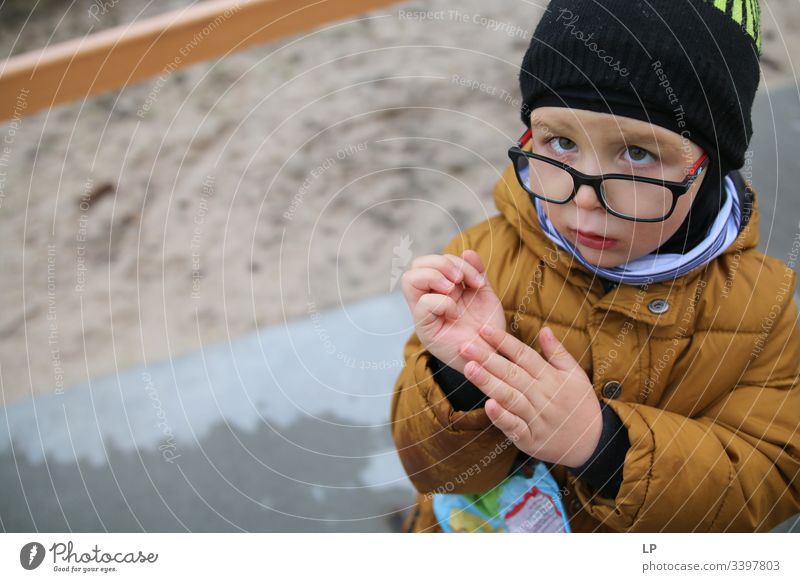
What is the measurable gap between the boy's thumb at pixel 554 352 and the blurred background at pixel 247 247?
385mm

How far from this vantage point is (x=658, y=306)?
0.59 metres

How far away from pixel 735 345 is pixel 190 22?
1.63ft

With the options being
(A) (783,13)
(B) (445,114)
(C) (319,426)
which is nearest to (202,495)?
(C) (319,426)

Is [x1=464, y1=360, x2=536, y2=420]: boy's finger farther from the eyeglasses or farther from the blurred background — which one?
the blurred background

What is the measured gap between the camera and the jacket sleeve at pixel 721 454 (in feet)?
1.86

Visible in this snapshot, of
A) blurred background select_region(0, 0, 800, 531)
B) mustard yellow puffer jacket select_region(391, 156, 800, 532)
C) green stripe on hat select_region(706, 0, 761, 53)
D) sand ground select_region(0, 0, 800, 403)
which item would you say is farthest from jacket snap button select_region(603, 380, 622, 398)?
sand ground select_region(0, 0, 800, 403)

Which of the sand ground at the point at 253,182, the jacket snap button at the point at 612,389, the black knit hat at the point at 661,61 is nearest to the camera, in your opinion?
the black knit hat at the point at 661,61

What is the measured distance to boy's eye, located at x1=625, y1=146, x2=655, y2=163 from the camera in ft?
1.67

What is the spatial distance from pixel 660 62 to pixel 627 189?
78 millimetres

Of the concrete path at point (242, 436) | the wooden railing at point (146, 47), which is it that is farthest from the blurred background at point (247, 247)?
the wooden railing at point (146, 47)

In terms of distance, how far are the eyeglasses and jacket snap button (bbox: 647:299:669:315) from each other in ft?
0.27
